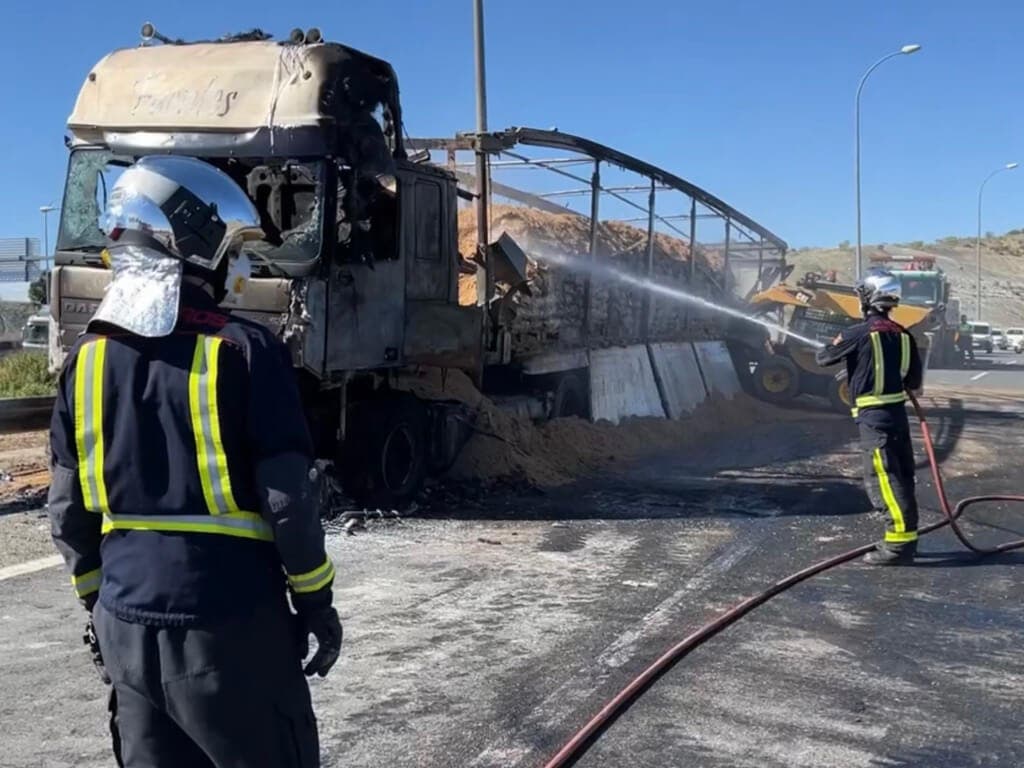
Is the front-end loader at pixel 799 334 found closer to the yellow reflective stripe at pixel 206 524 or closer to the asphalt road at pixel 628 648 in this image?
the asphalt road at pixel 628 648

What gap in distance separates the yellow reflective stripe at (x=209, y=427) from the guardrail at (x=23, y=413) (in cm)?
729

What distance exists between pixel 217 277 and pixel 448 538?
563 cm

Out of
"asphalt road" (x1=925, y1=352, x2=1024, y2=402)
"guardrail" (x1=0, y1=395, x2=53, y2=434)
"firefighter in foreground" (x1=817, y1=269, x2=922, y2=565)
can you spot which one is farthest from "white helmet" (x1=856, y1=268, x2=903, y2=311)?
"asphalt road" (x1=925, y1=352, x2=1024, y2=402)

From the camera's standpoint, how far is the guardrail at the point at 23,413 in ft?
29.8

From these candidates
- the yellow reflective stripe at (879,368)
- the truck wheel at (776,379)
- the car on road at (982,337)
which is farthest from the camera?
the car on road at (982,337)

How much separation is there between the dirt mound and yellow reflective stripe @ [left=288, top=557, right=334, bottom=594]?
6.98m

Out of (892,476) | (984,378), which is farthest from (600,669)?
(984,378)

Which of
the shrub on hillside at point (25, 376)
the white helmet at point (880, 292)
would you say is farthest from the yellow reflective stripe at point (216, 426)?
the shrub on hillside at point (25, 376)

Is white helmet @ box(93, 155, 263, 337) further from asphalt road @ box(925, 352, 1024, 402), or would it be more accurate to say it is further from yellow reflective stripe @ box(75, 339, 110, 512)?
asphalt road @ box(925, 352, 1024, 402)

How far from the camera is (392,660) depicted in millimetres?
5309

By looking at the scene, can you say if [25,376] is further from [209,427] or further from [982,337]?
[982,337]

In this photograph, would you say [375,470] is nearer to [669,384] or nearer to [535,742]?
[535,742]

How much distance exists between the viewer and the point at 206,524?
2561 mm

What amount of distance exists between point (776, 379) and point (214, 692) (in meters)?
17.3
